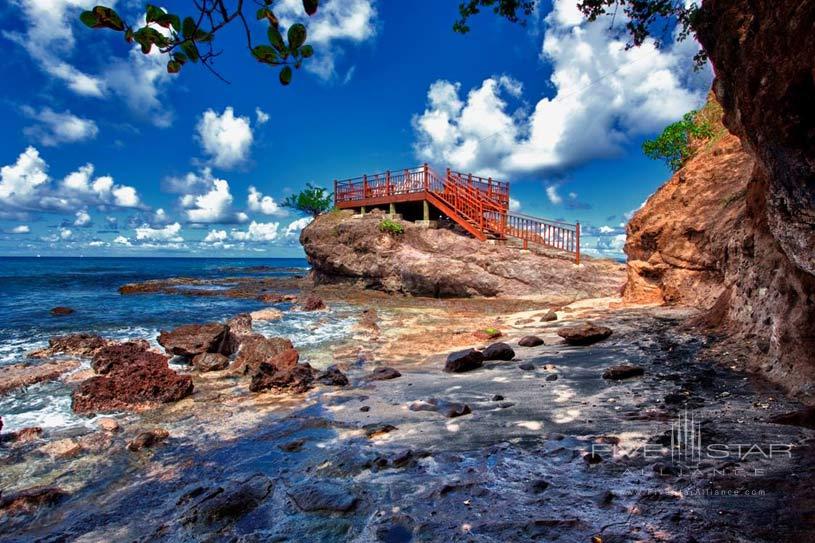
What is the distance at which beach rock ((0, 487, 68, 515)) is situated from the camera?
3977 millimetres

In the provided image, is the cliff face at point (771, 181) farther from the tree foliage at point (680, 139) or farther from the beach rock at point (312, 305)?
the beach rock at point (312, 305)

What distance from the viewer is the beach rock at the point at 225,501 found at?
3.46m

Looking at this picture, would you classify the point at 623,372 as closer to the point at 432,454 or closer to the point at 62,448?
the point at 432,454

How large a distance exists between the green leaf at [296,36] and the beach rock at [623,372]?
5908 millimetres

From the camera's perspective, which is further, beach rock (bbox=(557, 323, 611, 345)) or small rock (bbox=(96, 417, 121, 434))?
beach rock (bbox=(557, 323, 611, 345))

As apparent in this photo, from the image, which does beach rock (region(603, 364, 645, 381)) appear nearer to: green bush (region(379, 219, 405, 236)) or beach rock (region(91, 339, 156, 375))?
beach rock (region(91, 339, 156, 375))

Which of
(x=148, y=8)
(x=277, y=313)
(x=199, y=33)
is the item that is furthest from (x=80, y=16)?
(x=277, y=313)

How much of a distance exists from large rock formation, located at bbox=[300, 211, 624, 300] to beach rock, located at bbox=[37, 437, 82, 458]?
1767 cm

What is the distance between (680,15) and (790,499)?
17.6 ft

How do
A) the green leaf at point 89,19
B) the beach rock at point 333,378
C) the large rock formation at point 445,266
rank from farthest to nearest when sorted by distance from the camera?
the large rock formation at point 445,266, the beach rock at point 333,378, the green leaf at point 89,19

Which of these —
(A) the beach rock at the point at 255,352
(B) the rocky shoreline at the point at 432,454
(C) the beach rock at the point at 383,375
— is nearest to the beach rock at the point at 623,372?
(B) the rocky shoreline at the point at 432,454

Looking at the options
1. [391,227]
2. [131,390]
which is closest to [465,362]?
[131,390]

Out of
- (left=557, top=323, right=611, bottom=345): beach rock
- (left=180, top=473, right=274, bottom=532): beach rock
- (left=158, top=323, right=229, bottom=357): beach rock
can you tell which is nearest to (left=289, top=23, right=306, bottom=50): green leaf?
(left=180, top=473, right=274, bottom=532): beach rock

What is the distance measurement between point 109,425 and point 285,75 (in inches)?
250
